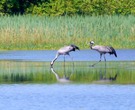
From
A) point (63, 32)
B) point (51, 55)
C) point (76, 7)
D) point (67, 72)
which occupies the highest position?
point (76, 7)

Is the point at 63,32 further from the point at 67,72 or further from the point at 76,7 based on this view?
the point at 67,72

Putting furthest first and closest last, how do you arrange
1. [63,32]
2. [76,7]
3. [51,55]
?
[76,7] → [63,32] → [51,55]

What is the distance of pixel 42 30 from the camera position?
33625mm

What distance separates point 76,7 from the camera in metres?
41.6

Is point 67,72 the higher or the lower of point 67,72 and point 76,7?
the lower

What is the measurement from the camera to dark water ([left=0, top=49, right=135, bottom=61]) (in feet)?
91.4

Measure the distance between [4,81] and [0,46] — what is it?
11.4 m
